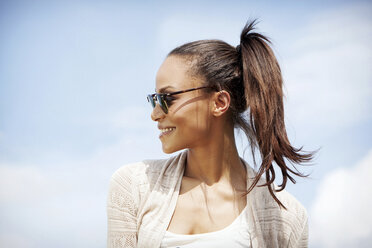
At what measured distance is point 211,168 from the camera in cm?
416

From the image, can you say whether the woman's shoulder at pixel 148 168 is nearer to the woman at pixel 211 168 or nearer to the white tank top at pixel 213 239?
the woman at pixel 211 168

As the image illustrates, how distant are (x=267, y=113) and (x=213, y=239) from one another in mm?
1087

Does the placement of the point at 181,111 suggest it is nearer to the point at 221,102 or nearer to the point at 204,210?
the point at 221,102

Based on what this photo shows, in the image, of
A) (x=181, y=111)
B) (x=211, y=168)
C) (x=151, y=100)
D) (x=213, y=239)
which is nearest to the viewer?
(x=213, y=239)

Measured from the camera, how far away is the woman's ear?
13.2ft

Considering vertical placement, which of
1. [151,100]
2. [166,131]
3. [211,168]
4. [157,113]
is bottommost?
[211,168]

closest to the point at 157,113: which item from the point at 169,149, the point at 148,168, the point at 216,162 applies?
the point at 169,149

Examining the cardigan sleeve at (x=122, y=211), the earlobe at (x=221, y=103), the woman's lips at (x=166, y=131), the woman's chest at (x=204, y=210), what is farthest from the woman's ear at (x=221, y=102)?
the cardigan sleeve at (x=122, y=211)

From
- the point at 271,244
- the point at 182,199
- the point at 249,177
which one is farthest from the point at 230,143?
the point at 271,244

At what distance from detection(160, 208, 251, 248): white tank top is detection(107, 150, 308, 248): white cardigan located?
0.06 metres

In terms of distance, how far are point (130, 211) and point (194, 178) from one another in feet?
2.04

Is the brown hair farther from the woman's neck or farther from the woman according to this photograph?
the woman's neck

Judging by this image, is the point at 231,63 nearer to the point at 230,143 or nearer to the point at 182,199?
the point at 230,143

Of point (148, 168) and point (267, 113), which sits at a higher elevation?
point (267, 113)
